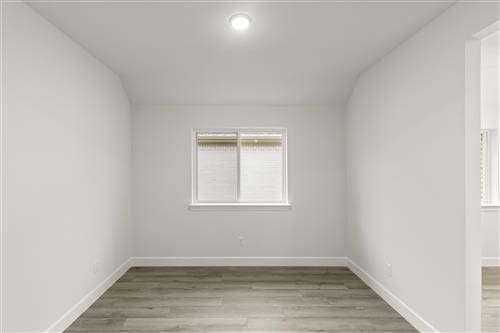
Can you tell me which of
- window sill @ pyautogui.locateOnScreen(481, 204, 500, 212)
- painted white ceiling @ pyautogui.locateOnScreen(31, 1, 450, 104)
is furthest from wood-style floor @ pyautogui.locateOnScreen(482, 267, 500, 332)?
painted white ceiling @ pyautogui.locateOnScreen(31, 1, 450, 104)

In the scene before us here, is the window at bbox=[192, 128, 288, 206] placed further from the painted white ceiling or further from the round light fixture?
the round light fixture

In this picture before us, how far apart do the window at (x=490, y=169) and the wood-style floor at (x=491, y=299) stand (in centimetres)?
99

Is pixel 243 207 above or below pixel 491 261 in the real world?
above

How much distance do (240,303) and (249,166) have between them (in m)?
2.03

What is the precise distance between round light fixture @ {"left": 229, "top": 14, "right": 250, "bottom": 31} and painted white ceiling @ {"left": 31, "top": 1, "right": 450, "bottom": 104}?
62 millimetres

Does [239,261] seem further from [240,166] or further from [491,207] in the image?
[491,207]

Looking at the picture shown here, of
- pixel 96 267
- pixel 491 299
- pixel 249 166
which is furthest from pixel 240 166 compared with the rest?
pixel 491 299

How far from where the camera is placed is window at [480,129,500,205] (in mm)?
4348

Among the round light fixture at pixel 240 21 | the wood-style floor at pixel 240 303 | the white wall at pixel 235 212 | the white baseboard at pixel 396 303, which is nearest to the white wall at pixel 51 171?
the wood-style floor at pixel 240 303

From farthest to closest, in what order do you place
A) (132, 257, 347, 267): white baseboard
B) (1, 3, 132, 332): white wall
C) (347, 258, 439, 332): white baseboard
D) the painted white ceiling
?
1. (132, 257, 347, 267): white baseboard
2. (347, 258, 439, 332): white baseboard
3. the painted white ceiling
4. (1, 3, 132, 332): white wall

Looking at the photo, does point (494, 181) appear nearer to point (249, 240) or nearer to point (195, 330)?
point (249, 240)

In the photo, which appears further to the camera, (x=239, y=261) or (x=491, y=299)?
(x=239, y=261)

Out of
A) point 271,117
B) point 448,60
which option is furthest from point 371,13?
point 271,117

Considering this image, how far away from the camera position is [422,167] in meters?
2.53
